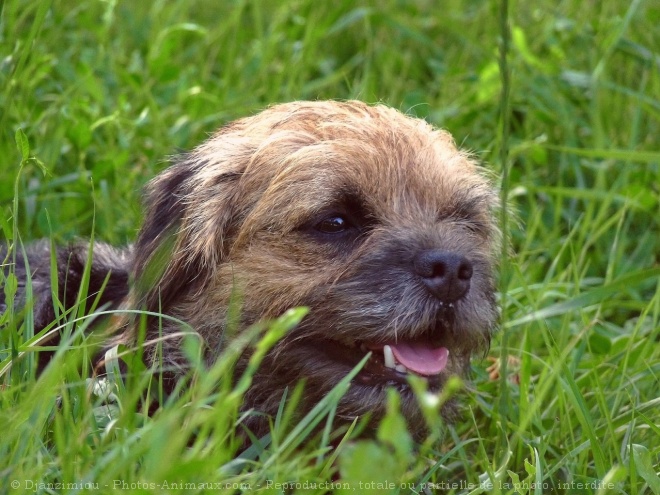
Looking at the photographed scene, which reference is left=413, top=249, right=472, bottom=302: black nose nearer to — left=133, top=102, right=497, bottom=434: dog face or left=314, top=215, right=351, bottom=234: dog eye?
left=133, top=102, right=497, bottom=434: dog face

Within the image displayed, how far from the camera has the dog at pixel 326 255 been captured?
3.00m

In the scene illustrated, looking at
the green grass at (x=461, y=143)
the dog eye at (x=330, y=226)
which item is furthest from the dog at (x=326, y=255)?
the green grass at (x=461, y=143)

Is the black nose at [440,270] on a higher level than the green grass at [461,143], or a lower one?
higher

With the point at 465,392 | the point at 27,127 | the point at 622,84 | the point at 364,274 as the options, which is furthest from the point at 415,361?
the point at 622,84

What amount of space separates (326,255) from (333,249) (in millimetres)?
31

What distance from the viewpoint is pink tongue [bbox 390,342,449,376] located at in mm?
3080

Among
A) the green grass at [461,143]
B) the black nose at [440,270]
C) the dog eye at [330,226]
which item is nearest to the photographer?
the green grass at [461,143]

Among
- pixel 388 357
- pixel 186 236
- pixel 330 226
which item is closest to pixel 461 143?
pixel 330 226

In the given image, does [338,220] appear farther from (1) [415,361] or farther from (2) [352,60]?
(2) [352,60]

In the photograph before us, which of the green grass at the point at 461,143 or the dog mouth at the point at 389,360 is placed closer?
the green grass at the point at 461,143

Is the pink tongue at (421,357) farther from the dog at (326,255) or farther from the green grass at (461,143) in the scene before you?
the green grass at (461,143)

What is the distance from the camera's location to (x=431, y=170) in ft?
11.2

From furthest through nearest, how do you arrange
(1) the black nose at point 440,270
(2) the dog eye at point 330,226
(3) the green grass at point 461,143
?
1. (2) the dog eye at point 330,226
2. (1) the black nose at point 440,270
3. (3) the green grass at point 461,143

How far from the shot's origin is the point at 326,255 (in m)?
3.15
